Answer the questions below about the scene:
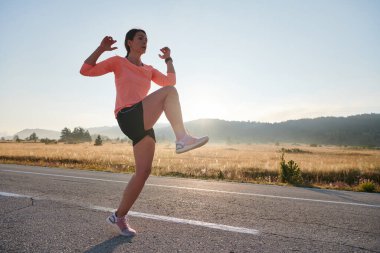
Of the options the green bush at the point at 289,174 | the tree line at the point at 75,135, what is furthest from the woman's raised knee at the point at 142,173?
the tree line at the point at 75,135

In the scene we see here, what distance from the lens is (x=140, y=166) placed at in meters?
3.18

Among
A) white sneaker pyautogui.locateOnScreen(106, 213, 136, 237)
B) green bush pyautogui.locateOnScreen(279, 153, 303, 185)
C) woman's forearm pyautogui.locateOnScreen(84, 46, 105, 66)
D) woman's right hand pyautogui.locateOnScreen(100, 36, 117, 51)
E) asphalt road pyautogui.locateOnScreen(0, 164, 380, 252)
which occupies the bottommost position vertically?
green bush pyautogui.locateOnScreen(279, 153, 303, 185)

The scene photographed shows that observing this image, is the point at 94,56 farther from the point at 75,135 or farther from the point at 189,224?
the point at 75,135

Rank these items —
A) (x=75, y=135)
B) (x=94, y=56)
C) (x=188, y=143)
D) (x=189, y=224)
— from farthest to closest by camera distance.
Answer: (x=75, y=135), (x=189, y=224), (x=94, y=56), (x=188, y=143)

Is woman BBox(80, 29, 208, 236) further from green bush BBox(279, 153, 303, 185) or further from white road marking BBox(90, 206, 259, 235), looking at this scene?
green bush BBox(279, 153, 303, 185)

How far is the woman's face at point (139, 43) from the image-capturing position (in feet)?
10.7

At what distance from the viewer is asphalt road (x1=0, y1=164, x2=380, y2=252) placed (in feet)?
9.61

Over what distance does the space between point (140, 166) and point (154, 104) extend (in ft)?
2.31

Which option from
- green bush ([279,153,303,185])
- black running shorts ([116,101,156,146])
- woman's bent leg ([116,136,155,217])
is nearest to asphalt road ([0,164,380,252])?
→ woman's bent leg ([116,136,155,217])

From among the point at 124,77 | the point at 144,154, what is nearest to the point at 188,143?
the point at 144,154

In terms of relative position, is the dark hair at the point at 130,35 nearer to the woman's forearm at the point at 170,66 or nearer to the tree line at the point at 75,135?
the woman's forearm at the point at 170,66

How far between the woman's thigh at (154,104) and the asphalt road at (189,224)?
4.02ft

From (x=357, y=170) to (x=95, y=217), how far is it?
1805 centimetres

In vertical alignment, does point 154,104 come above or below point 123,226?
above
